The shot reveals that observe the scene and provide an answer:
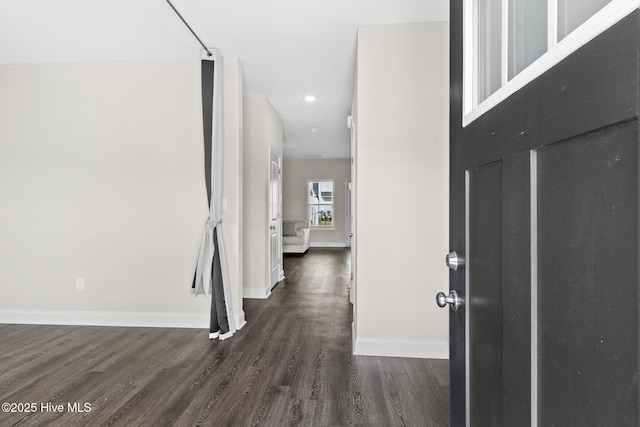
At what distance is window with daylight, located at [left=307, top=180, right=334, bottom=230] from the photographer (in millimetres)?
9867

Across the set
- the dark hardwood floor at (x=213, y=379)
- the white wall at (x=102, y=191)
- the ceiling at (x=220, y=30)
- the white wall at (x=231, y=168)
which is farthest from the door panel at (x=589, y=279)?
the white wall at (x=102, y=191)

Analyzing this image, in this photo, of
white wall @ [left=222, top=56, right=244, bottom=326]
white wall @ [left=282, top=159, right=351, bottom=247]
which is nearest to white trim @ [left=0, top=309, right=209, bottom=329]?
white wall @ [left=222, top=56, right=244, bottom=326]

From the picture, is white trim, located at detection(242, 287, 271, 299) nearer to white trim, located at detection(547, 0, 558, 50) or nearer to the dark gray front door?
the dark gray front door

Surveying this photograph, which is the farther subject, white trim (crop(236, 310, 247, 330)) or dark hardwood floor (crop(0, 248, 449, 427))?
white trim (crop(236, 310, 247, 330))

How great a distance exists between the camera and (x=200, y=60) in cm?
312

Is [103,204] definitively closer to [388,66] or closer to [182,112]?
[182,112]

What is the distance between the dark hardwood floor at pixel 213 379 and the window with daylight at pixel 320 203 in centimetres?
662

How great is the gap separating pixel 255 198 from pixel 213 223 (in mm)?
1364

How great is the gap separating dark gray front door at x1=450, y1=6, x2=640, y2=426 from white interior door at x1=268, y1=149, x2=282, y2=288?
155 inches

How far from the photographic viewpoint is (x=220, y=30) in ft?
8.88

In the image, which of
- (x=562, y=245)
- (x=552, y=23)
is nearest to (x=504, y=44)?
(x=552, y=23)

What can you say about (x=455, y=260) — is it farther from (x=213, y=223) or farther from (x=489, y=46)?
(x=213, y=223)

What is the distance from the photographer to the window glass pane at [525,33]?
574 mm

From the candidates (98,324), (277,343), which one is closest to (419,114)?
(277,343)
